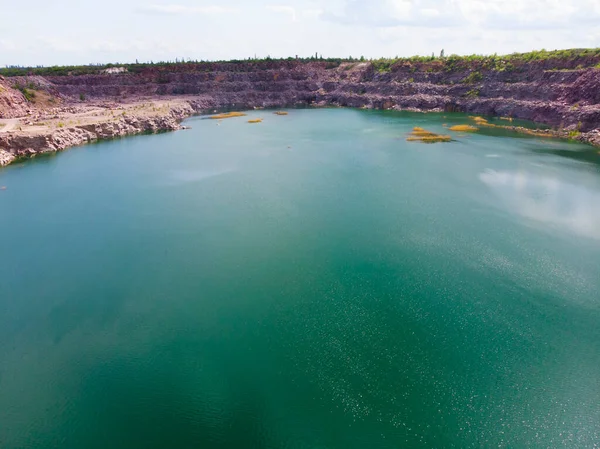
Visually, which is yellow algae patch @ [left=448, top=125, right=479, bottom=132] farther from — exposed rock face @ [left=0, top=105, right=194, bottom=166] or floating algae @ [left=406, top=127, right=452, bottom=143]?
exposed rock face @ [left=0, top=105, right=194, bottom=166]

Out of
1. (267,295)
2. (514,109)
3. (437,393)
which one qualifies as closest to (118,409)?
(267,295)

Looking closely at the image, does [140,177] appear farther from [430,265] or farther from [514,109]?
[514,109]

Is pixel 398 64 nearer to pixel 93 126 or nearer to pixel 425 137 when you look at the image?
pixel 425 137

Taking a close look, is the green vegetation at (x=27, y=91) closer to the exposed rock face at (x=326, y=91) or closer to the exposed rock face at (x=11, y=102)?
the exposed rock face at (x=11, y=102)

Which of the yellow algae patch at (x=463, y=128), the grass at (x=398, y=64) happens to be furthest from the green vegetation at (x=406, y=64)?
the yellow algae patch at (x=463, y=128)

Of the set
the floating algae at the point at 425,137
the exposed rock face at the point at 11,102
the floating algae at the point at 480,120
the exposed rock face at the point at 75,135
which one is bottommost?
the floating algae at the point at 480,120

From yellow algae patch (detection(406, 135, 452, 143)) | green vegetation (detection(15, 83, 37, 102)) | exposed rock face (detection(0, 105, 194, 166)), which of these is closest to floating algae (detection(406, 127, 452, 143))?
yellow algae patch (detection(406, 135, 452, 143))
